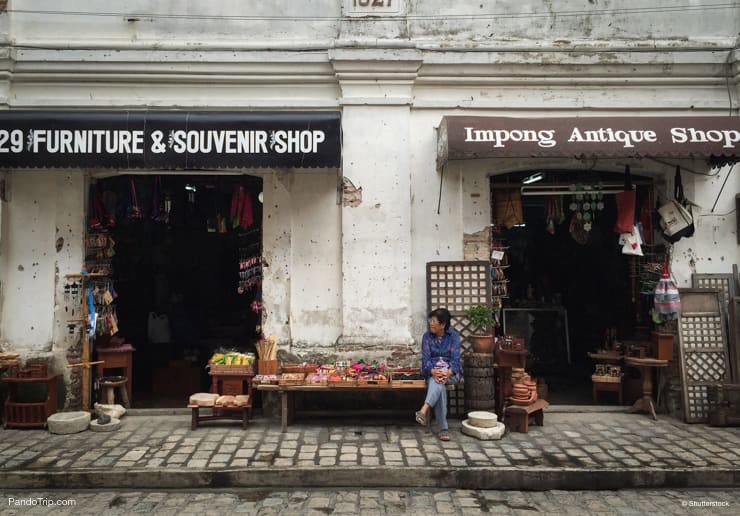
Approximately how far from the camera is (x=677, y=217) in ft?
23.6

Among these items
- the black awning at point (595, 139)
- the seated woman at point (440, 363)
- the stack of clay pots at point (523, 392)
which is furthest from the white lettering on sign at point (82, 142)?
the stack of clay pots at point (523, 392)

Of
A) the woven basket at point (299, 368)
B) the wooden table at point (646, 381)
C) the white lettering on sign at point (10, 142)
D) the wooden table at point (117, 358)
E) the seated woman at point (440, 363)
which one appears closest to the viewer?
the seated woman at point (440, 363)

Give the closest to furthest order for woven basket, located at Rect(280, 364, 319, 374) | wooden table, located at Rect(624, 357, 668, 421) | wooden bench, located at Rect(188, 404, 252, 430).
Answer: wooden bench, located at Rect(188, 404, 252, 430) < woven basket, located at Rect(280, 364, 319, 374) < wooden table, located at Rect(624, 357, 668, 421)

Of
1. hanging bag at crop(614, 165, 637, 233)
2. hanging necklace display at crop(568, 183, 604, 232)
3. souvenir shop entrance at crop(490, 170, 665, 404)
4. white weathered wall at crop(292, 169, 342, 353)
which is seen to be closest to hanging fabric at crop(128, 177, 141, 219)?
white weathered wall at crop(292, 169, 342, 353)

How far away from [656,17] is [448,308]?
5163 millimetres

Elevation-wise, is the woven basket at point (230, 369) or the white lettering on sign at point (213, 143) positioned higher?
the white lettering on sign at point (213, 143)

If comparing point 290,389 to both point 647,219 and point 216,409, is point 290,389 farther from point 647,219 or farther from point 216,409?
point 647,219

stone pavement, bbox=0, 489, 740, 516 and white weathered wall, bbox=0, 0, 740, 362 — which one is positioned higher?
white weathered wall, bbox=0, 0, 740, 362

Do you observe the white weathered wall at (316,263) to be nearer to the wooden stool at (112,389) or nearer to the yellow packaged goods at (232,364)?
the yellow packaged goods at (232,364)

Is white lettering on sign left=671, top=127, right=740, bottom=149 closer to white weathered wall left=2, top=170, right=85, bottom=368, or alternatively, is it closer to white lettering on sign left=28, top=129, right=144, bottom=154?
white lettering on sign left=28, top=129, right=144, bottom=154

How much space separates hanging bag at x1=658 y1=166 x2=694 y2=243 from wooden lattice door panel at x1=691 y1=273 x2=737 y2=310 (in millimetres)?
629

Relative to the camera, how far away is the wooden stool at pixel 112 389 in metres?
7.07

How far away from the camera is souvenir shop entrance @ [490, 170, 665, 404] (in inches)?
297

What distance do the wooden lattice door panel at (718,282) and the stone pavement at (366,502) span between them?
3.00 meters
